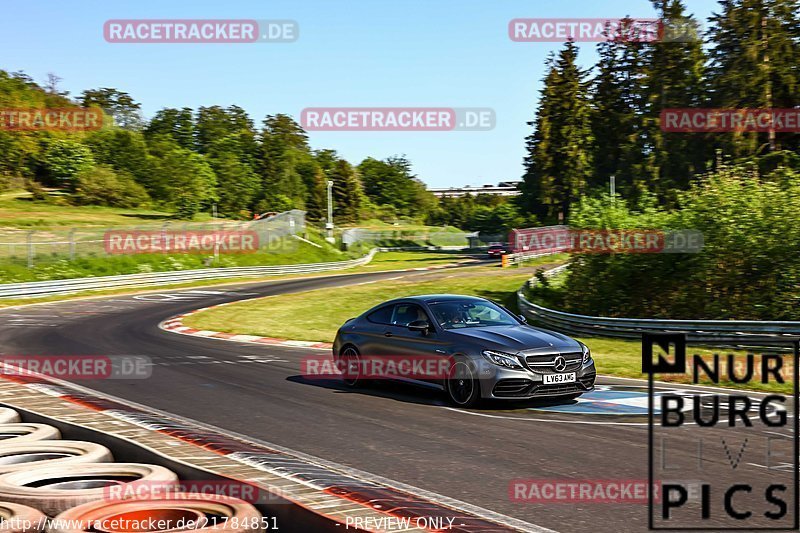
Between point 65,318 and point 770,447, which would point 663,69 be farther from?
point 770,447

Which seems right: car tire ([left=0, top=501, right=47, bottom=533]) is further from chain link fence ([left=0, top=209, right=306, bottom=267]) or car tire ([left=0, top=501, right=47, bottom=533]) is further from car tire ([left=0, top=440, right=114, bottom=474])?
chain link fence ([left=0, top=209, right=306, bottom=267])

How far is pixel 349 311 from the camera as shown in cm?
3162

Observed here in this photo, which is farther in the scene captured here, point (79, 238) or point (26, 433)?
point (79, 238)

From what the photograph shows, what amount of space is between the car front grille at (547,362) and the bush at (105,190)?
78.3m

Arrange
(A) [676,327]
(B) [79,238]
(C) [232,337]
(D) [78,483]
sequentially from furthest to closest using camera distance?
(B) [79,238] < (C) [232,337] < (A) [676,327] < (D) [78,483]

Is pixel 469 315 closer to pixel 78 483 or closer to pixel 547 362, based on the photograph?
pixel 547 362

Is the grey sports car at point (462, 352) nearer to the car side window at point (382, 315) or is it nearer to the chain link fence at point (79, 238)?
the car side window at point (382, 315)

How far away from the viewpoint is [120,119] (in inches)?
5295

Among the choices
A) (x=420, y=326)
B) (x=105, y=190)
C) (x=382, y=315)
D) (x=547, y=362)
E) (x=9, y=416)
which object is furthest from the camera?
(x=105, y=190)

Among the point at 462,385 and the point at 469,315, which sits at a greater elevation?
the point at 469,315

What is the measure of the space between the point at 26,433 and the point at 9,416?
0.69 m

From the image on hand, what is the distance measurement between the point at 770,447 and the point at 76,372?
1166 cm

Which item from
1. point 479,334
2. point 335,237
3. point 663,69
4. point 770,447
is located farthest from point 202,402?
point 335,237

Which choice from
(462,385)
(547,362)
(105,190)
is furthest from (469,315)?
(105,190)
